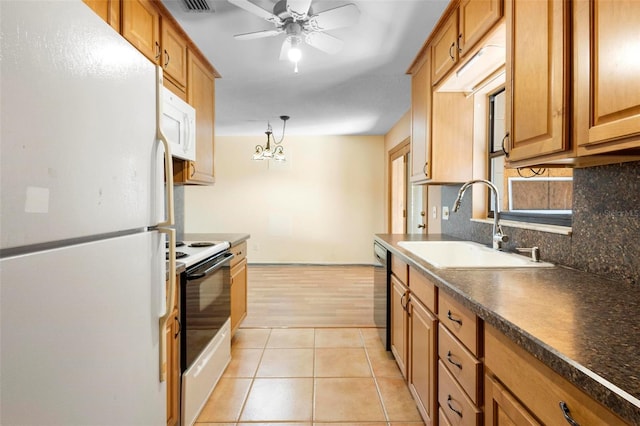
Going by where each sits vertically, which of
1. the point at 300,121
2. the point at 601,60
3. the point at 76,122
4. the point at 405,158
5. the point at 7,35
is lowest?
the point at 76,122

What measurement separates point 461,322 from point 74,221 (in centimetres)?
118

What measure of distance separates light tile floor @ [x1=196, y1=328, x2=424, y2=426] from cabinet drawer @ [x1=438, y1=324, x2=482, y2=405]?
2.34 ft

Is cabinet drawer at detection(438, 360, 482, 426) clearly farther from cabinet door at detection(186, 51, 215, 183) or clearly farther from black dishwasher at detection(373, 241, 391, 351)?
cabinet door at detection(186, 51, 215, 183)

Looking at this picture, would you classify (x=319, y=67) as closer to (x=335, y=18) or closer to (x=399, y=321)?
(x=335, y=18)

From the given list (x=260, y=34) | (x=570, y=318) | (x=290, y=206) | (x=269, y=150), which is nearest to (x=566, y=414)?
(x=570, y=318)

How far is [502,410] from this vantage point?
920 mm

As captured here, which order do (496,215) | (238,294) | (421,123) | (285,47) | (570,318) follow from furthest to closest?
(238,294) < (421,123) < (285,47) < (496,215) < (570,318)

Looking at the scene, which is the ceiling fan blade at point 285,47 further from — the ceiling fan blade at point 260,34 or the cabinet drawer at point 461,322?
the cabinet drawer at point 461,322

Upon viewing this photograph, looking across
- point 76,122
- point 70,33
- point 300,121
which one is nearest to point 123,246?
point 76,122

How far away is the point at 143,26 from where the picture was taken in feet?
6.20

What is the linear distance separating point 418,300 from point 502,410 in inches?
31.9

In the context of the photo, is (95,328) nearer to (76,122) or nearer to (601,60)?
(76,122)

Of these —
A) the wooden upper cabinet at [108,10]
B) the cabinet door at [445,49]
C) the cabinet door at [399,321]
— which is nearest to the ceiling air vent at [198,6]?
the wooden upper cabinet at [108,10]

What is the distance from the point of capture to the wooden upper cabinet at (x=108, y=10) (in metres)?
1.56
